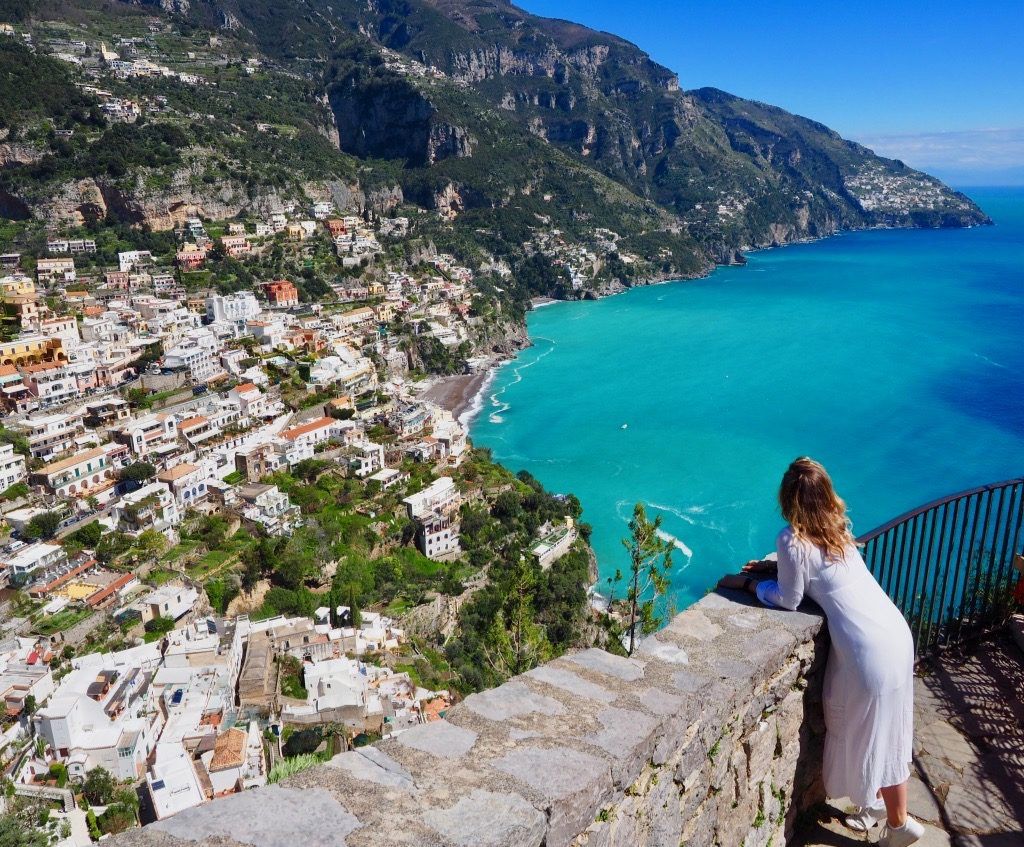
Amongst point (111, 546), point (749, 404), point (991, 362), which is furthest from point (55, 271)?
point (991, 362)

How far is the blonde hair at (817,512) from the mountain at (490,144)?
160ft

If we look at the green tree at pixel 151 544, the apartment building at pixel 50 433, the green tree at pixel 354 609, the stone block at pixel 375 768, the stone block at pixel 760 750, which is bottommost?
the green tree at pixel 354 609

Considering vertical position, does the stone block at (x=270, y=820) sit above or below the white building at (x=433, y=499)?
above

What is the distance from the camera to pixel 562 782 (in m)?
1.60

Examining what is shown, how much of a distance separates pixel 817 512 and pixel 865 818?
1084mm

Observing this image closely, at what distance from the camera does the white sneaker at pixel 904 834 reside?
2188mm

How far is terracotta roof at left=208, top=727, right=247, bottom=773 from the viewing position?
30.9 feet

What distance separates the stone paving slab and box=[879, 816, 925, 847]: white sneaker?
128mm

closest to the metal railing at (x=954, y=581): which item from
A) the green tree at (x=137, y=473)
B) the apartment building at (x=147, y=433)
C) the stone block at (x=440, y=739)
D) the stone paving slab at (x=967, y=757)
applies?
the stone paving slab at (x=967, y=757)

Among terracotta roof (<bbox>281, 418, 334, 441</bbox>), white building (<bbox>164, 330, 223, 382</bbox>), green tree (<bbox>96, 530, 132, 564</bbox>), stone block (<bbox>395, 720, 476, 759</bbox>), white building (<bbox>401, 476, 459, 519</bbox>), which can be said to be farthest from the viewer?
white building (<bbox>164, 330, 223, 382</bbox>)

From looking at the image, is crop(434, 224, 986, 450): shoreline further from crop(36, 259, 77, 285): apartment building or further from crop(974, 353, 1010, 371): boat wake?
crop(974, 353, 1010, 371): boat wake

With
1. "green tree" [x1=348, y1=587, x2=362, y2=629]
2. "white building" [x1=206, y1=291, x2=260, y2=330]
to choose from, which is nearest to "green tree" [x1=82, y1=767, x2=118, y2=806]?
"green tree" [x1=348, y1=587, x2=362, y2=629]

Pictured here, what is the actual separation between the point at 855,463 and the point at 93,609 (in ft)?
83.3

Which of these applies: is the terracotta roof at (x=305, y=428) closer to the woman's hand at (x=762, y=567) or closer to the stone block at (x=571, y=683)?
the woman's hand at (x=762, y=567)
